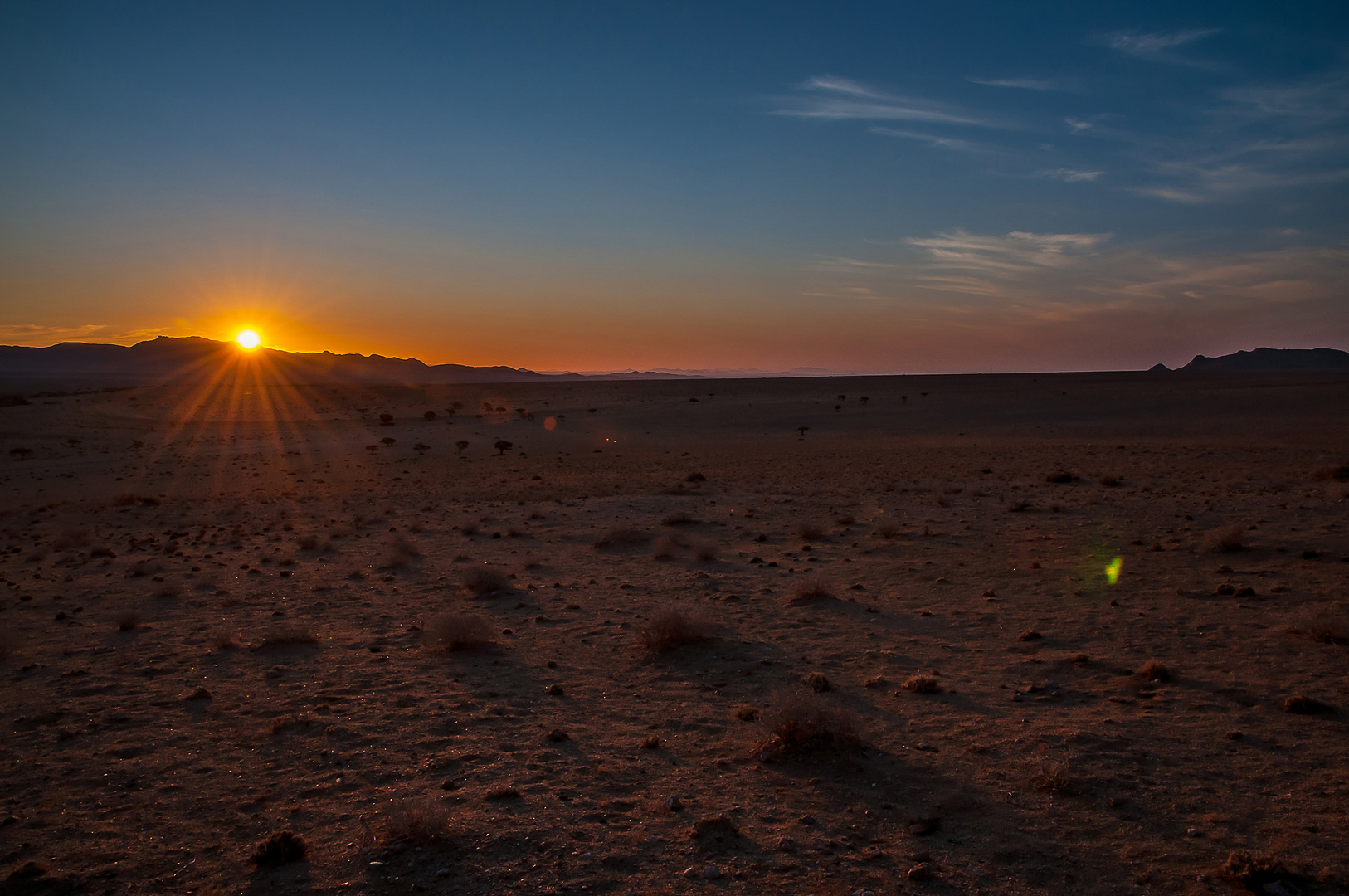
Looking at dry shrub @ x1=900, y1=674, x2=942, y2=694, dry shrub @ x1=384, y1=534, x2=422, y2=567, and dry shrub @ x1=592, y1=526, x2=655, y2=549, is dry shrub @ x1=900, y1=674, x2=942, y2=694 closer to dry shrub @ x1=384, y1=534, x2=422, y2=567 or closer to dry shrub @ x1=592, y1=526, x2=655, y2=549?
dry shrub @ x1=592, y1=526, x2=655, y2=549

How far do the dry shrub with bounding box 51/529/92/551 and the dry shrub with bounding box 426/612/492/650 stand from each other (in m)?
11.2

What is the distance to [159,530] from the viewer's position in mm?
18172

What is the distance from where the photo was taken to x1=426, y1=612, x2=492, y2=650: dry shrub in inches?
360

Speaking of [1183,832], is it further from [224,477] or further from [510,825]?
[224,477]

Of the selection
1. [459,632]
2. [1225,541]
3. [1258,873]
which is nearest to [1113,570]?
[1225,541]

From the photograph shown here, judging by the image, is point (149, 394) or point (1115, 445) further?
point (149, 394)

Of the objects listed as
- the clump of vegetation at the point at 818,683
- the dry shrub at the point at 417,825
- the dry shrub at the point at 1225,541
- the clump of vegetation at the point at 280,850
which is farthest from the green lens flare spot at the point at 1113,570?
the clump of vegetation at the point at 280,850

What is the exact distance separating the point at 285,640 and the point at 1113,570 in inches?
434

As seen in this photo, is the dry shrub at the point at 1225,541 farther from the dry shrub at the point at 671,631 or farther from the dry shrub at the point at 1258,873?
the dry shrub at the point at 1258,873

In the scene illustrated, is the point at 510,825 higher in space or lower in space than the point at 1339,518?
lower

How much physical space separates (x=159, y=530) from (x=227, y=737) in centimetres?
1368

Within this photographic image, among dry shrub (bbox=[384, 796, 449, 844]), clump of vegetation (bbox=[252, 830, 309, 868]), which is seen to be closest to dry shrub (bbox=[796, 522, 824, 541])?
dry shrub (bbox=[384, 796, 449, 844])

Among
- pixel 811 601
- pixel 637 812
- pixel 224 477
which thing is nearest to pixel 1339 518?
pixel 811 601

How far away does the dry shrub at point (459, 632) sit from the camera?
30.0 feet
